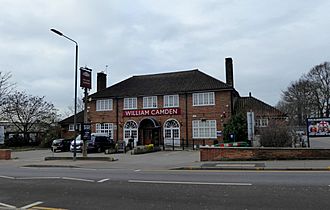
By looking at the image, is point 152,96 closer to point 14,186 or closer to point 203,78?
point 203,78

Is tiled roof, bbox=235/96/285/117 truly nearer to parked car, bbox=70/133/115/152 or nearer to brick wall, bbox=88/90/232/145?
brick wall, bbox=88/90/232/145

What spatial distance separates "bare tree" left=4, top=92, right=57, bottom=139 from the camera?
51.6 m

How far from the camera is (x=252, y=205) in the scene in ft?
25.4

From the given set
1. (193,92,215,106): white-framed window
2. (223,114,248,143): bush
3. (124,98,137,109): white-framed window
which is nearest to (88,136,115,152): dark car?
(124,98,137,109): white-framed window

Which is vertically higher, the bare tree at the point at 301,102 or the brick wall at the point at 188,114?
the bare tree at the point at 301,102

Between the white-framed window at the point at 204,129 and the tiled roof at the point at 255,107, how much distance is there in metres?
3.38

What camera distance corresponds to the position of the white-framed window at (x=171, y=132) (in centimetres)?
3897

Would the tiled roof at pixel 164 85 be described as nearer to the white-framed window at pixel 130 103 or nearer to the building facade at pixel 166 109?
the building facade at pixel 166 109

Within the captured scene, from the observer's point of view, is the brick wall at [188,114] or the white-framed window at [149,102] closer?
the brick wall at [188,114]

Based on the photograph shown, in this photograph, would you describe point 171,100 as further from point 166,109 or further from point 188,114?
point 188,114

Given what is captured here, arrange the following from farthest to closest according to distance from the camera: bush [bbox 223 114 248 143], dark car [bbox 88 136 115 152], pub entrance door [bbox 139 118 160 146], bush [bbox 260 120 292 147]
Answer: pub entrance door [bbox 139 118 160 146]
dark car [bbox 88 136 115 152]
bush [bbox 223 114 248 143]
bush [bbox 260 120 292 147]

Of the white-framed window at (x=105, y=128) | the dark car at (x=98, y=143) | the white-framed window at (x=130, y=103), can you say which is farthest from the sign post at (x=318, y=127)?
the white-framed window at (x=105, y=128)

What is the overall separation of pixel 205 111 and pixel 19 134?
29.0 meters

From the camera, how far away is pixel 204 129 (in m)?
38.1
